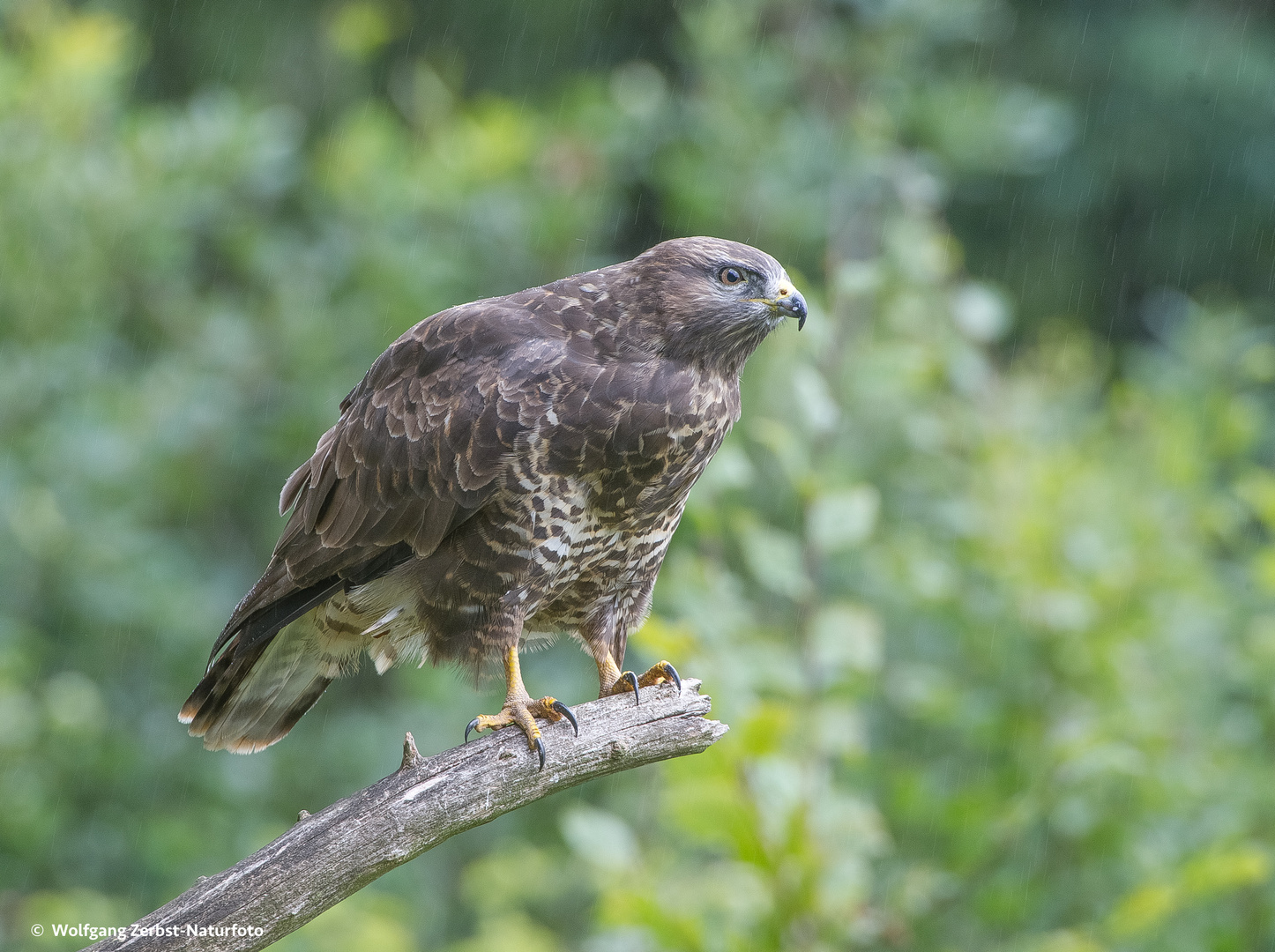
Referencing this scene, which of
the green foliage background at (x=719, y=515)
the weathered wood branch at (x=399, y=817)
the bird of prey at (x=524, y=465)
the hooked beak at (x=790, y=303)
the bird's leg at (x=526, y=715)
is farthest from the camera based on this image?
the green foliage background at (x=719, y=515)

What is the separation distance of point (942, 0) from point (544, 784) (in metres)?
3.67

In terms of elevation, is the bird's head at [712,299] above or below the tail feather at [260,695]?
above

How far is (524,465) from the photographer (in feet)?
9.46

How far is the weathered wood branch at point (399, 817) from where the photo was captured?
2432 mm

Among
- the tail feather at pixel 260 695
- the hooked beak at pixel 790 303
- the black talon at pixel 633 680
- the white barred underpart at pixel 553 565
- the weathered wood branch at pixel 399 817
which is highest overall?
the hooked beak at pixel 790 303

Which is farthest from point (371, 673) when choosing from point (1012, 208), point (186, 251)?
point (1012, 208)

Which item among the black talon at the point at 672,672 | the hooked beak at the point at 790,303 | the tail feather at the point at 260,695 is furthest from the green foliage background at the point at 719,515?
the tail feather at the point at 260,695

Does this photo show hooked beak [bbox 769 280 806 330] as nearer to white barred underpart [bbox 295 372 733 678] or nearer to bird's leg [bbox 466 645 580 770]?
white barred underpart [bbox 295 372 733 678]

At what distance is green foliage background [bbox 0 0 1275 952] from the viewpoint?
332 centimetres

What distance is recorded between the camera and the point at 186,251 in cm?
587

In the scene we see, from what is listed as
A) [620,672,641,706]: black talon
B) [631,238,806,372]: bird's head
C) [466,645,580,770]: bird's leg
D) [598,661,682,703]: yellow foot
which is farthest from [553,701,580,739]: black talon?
[631,238,806,372]: bird's head

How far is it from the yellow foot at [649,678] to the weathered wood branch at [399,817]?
0.58 ft

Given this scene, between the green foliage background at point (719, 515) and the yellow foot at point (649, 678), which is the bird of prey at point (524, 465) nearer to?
the yellow foot at point (649, 678)

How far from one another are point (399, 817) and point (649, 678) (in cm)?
80
